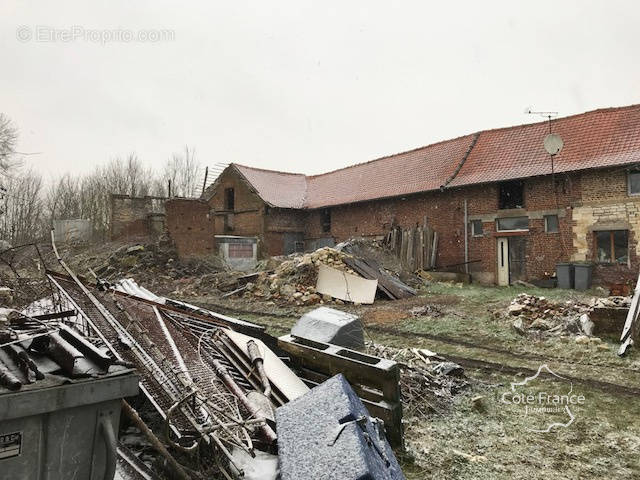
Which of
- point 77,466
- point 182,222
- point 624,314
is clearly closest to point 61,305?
point 77,466

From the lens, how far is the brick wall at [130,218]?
965 inches

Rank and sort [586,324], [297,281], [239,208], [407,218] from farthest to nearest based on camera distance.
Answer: [239,208] < [407,218] < [297,281] < [586,324]

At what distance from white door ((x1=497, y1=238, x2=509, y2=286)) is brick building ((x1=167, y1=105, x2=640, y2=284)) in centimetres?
4

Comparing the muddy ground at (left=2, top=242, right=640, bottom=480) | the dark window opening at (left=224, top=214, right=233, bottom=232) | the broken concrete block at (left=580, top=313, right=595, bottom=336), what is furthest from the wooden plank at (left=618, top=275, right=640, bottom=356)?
the dark window opening at (left=224, top=214, right=233, bottom=232)

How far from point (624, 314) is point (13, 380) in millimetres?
9125

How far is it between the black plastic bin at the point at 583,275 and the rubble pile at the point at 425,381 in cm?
1057

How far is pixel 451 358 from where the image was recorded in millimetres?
7000

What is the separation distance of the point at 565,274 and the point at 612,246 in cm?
187

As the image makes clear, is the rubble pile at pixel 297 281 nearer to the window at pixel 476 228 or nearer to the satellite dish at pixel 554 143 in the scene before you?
the window at pixel 476 228

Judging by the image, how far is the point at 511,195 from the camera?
1766 centimetres

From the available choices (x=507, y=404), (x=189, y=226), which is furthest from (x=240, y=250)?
(x=507, y=404)

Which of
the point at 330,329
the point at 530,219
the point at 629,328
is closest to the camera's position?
the point at 330,329

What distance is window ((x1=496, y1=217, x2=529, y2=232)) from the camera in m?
16.9

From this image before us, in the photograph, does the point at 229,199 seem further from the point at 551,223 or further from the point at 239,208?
the point at 551,223
